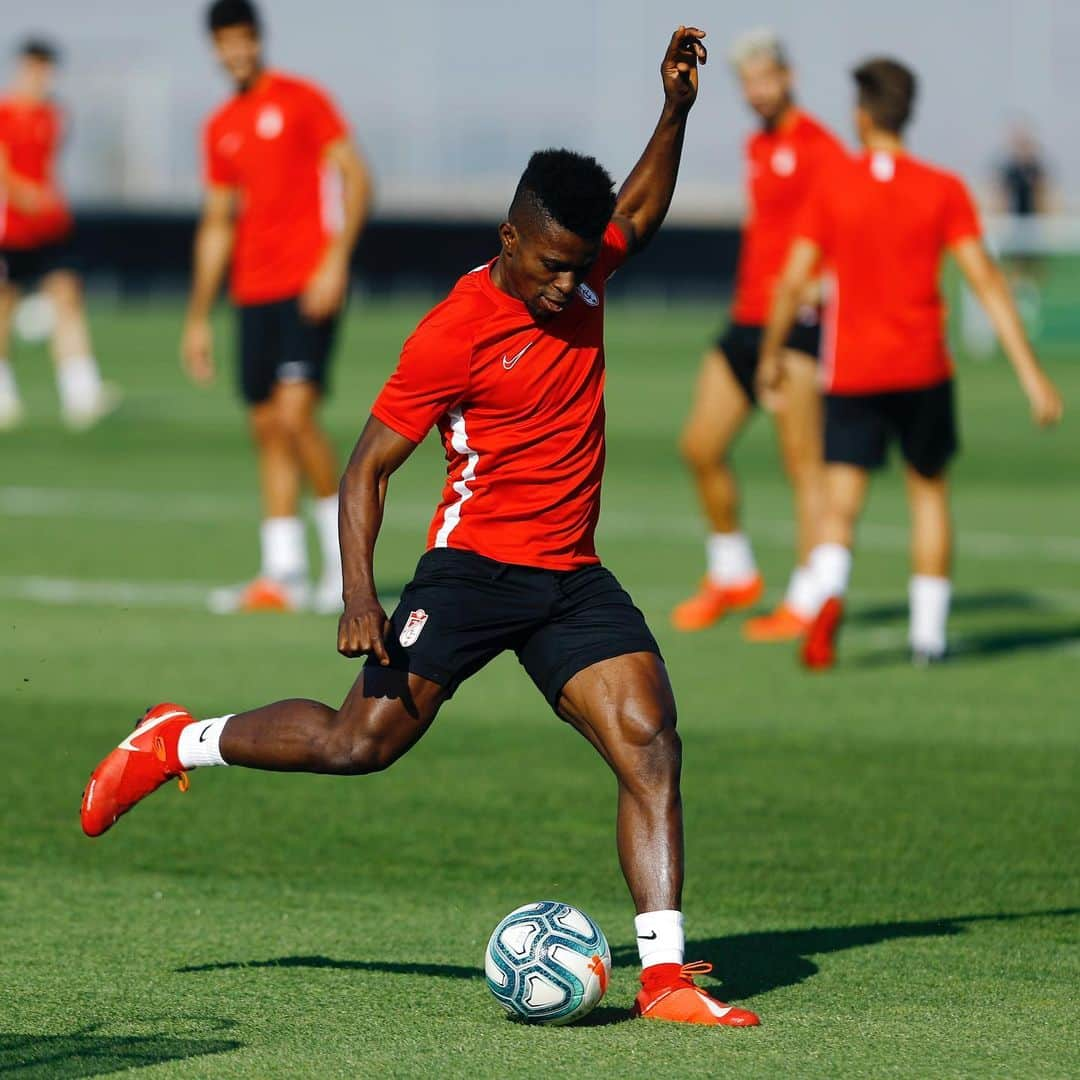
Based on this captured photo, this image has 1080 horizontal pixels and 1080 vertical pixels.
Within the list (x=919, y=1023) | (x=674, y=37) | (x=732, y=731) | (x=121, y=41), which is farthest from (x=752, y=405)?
(x=121, y=41)

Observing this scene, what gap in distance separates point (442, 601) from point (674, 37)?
1.75 metres

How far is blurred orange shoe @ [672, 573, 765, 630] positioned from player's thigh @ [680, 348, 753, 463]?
2.26 feet

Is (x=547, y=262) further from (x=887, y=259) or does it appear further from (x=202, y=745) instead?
(x=887, y=259)

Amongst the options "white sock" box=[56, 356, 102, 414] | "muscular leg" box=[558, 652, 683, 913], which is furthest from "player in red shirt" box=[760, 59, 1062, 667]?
"white sock" box=[56, 356, 102, 414]

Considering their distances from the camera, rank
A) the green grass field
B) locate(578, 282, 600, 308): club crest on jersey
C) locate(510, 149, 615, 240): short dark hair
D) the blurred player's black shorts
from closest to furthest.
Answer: the green grass field
locate(510, 149, 615, 240): short dark hair
locate(578, 282, 600, 308): club crest on jersey
the blurred player's black shorts

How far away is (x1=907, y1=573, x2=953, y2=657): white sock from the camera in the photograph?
11094 mm

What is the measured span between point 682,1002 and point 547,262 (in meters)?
1.78

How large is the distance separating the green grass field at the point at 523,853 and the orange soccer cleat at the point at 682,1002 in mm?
56

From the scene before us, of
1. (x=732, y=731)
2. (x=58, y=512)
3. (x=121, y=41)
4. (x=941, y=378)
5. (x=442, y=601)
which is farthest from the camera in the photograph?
(x=121, y=41)

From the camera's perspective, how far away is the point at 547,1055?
5.33 metres

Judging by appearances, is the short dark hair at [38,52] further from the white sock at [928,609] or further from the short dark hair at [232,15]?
the white sock at [928,609]

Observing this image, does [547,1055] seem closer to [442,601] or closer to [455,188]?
[442,601]

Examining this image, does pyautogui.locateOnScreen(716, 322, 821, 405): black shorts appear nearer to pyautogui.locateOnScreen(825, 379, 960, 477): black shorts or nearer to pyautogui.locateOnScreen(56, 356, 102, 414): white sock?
pyautogui.locateOnScreen(825, 379, 960, 477): black shorts

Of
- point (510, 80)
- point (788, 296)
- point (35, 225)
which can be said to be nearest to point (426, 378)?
point (788, 296)
